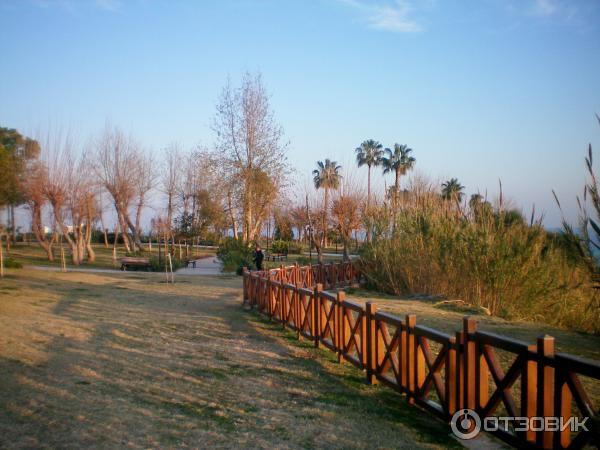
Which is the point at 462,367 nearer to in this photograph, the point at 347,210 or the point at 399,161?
the point at 347,210

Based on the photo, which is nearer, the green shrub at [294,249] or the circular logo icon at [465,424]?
the circular logo icon at [465,424]

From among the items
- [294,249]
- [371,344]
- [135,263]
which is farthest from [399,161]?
[371,344]

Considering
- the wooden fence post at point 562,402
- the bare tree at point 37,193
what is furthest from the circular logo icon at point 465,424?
the bare tree at point 37,193

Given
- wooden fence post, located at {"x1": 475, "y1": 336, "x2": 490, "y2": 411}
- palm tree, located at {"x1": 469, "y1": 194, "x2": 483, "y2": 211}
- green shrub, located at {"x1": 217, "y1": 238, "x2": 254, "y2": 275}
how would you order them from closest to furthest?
wooden fence post, located at {"x1": 475, "y1": 336, "x2": 490, "y2": 411} < palm tree, located at {"x1": 469, "y1": 194, "x2": 483, "y2": 211} < green shrub, located at {"x1": 217, "y1": 238, "x2": 254, "y2": 275}

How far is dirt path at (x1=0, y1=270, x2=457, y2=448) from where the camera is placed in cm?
481

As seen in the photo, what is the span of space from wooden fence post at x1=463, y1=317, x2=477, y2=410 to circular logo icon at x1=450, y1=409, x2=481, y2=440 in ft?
0.24

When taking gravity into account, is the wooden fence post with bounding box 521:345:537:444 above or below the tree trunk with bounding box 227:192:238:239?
below

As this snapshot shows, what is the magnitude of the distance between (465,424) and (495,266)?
29.2 ft

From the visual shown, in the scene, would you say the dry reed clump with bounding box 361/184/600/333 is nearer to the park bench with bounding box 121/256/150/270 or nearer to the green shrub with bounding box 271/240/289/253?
the park bench with bounding box 121/256/150/270

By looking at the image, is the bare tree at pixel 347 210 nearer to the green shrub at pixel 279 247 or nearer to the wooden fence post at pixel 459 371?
the green shrub at pixel 279 247

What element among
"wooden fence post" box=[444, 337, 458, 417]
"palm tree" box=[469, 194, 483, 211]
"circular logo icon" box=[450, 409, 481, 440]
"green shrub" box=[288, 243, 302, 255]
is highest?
"palm tree" box=[469, 194, 483, 211]

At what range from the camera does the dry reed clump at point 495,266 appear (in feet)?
43.4

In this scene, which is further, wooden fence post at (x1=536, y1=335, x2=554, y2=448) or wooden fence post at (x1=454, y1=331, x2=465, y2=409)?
wooden fence post at (x1=454, y1=331, x2=465, y2=409)

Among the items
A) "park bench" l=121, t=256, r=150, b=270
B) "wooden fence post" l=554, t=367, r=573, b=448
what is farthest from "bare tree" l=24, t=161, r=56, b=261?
"wooden fence post" l=554, t=367, r=573, b=448
